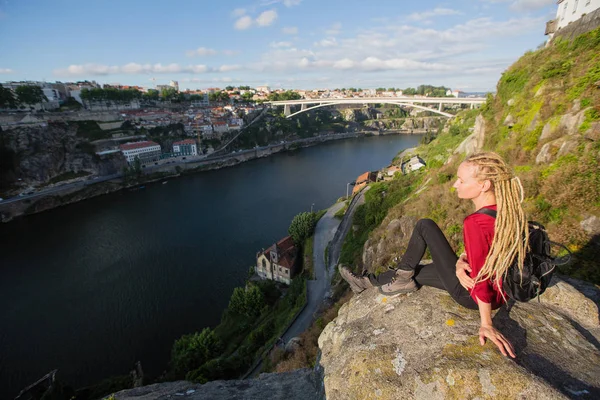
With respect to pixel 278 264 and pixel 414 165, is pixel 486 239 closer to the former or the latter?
pixel 278 264

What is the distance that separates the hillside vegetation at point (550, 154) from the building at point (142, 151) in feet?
146

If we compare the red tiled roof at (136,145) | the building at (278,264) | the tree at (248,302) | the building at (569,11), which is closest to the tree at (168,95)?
the red tiled roof at (136,145)

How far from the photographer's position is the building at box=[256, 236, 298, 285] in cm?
2064

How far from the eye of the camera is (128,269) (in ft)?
79.0

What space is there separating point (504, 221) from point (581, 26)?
18.9 meters

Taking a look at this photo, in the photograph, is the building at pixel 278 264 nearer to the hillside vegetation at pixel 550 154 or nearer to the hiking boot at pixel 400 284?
the hillside vegetation at pixel 550 154

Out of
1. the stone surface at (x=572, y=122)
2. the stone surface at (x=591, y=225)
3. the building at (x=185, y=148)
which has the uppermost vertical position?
the stone surface at (x=572, y=122)

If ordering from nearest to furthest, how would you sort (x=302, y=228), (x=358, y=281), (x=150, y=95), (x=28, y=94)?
(x=358, y=281) → (x=302, y=228) → (x=28, y=94) → (x=150, y=95)

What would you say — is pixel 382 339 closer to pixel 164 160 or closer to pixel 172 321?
pixel 172 321

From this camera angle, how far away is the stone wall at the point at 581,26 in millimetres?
12859

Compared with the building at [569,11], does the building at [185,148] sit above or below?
below

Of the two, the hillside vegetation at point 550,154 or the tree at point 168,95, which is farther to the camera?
the tree at point 168,95

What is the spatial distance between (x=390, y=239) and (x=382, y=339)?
798 centimetres

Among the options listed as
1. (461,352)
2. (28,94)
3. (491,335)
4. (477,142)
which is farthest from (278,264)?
(28,94)
